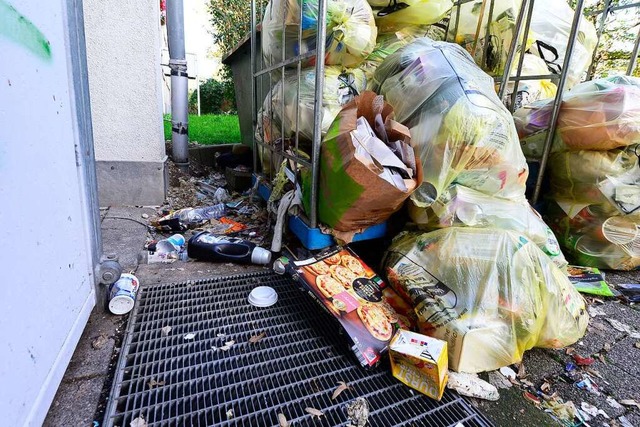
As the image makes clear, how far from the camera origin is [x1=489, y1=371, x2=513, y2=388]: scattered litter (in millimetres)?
1284

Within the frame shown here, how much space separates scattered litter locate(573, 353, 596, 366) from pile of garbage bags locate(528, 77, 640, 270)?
3.37ft

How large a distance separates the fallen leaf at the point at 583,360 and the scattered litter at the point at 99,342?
1.90 meters

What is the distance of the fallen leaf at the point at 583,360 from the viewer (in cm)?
142

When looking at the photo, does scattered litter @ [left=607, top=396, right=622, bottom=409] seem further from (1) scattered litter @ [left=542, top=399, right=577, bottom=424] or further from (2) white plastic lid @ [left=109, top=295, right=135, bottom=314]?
(2) white plastic lid @ [left=109, top=295, right=135, bottom=314]

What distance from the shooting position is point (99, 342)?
1.28 meters

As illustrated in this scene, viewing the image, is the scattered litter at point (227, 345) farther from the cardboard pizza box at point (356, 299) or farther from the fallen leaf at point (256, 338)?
the cardboard pizza box at point (356, 299)

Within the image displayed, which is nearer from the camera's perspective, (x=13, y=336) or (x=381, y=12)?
(x=13, y=336)

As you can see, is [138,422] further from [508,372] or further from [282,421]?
[508,372]

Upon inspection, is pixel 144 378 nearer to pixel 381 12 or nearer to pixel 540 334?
pixel 540 334

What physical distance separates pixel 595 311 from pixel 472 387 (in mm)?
1108

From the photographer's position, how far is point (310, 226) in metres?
1.76

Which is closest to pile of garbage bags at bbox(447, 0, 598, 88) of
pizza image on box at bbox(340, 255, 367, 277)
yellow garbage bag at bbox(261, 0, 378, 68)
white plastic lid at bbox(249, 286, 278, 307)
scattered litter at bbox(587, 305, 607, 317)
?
yellow garbage bag at bbox(261, 0, 378, 68)

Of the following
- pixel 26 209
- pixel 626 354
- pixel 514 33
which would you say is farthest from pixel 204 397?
pixel 514 33

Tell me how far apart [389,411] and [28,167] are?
1253 millimetres
